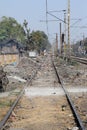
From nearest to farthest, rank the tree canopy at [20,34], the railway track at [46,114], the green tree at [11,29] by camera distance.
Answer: the railway track at [46,114]
the tree canopy at [20,34]
the green tree at [11,29]

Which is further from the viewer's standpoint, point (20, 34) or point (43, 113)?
point (20, 34)

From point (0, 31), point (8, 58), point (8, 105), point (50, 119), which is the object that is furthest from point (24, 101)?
point (0, 31)

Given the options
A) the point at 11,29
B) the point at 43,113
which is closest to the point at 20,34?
the point at 11,29

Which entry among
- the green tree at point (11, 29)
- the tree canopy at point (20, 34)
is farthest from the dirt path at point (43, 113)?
the green tree at point (11, 29)

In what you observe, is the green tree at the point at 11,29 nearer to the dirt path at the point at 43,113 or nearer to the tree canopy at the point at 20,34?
the tree canopy at the point at 20,34

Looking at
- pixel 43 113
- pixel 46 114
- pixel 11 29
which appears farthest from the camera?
pixel 11 29

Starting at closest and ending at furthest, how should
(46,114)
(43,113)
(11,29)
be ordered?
(46,114), (43,113), (11,29)

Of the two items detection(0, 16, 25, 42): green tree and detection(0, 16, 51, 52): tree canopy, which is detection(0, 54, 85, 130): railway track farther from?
detection(0, 16, 25, 42): green tree

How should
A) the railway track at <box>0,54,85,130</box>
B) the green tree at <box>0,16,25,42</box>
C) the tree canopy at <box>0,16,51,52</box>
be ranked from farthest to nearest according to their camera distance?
the green tree at <box>0,16,25,42</box>, the tree canopy at <box>0,16,51,52</box>, the railway track at <box>0,54,85,130</box>

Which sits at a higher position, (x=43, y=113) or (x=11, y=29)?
(x=11, y=29)

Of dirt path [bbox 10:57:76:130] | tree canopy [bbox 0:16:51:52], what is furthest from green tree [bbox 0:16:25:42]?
dirt path [bbox 10:57:76:130]

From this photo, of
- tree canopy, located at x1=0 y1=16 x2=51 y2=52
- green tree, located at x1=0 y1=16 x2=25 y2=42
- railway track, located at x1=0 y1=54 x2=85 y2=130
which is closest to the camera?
railway track, located at x1=0 y1=54 x2=85 y2=130

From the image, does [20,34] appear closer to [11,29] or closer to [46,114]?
[11,29]

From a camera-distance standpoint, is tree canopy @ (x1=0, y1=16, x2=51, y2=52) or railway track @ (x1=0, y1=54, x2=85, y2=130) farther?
tree canopy @ (x1=0, y1=16, x2=51, y2=52)
